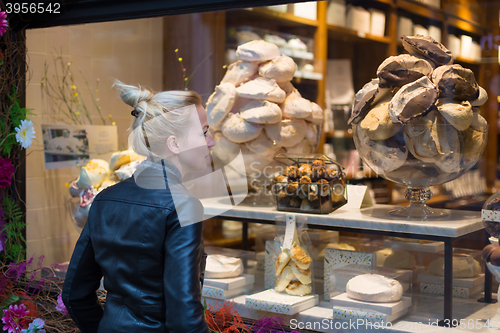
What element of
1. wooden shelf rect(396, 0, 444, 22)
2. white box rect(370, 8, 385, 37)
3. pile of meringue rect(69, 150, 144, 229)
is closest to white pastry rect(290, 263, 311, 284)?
pile of meringue rect(69, 150, 144, 229)

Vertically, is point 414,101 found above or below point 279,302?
above

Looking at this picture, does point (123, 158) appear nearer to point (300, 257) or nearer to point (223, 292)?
point (223, 292)

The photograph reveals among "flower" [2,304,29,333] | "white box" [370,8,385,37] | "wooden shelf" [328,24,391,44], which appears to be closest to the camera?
"flower" [2,304,29,333]

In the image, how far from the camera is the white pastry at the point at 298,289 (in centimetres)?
142

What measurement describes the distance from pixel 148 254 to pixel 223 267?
0.52 metres

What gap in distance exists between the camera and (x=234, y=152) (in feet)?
5.40

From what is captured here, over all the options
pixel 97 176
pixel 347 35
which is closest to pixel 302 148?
pixel 97 176

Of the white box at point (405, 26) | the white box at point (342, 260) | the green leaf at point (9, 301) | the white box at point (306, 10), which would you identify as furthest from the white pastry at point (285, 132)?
the green leaf at point (9, 301)

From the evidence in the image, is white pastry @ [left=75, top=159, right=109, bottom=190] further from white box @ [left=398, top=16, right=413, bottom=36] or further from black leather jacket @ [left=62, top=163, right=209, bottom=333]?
white box @ [left=398, top=16, right=413, bottom=36]

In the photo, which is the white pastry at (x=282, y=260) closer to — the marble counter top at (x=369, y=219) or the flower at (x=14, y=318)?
the marble counter top at (x=369, y=219)

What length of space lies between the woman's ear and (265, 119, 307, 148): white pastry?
1.61 ft

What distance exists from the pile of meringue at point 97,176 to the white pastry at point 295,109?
0.57 metres

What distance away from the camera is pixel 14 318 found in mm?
1837

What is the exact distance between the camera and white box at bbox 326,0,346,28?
231 centimetres
